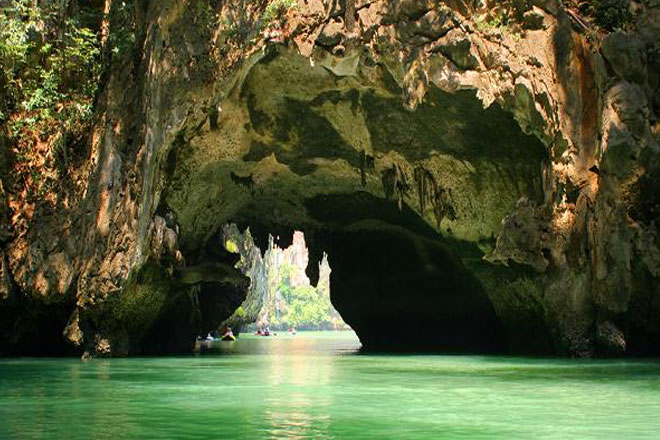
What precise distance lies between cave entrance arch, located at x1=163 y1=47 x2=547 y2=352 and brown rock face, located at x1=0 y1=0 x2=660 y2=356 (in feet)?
0.18

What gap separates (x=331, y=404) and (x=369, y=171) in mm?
12498

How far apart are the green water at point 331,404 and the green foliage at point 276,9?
7.19 m

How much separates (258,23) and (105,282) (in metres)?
5.86

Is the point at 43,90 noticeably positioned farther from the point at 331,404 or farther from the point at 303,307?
the point at 303,307

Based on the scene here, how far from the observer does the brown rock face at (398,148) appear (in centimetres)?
1552

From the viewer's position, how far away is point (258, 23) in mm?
Answer: 15844

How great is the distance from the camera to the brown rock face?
15.5m

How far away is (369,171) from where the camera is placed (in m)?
19.5

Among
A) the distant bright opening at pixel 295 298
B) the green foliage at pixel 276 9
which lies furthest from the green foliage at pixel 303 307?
the green foliage at pixel 276 9

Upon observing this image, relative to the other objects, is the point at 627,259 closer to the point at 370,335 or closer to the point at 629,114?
the point at 629,114

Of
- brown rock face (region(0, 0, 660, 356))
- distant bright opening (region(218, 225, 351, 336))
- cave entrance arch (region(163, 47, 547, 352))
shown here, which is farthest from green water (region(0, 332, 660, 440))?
distant bright opening (region(218, 225, 351, 336))

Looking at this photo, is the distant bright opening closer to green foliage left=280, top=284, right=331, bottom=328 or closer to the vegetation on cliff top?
green foliage left=280, top=284, right=331, bottom=328

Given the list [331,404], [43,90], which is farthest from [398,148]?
[331,404]

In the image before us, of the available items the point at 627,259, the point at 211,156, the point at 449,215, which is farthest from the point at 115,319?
the point at 627,259
